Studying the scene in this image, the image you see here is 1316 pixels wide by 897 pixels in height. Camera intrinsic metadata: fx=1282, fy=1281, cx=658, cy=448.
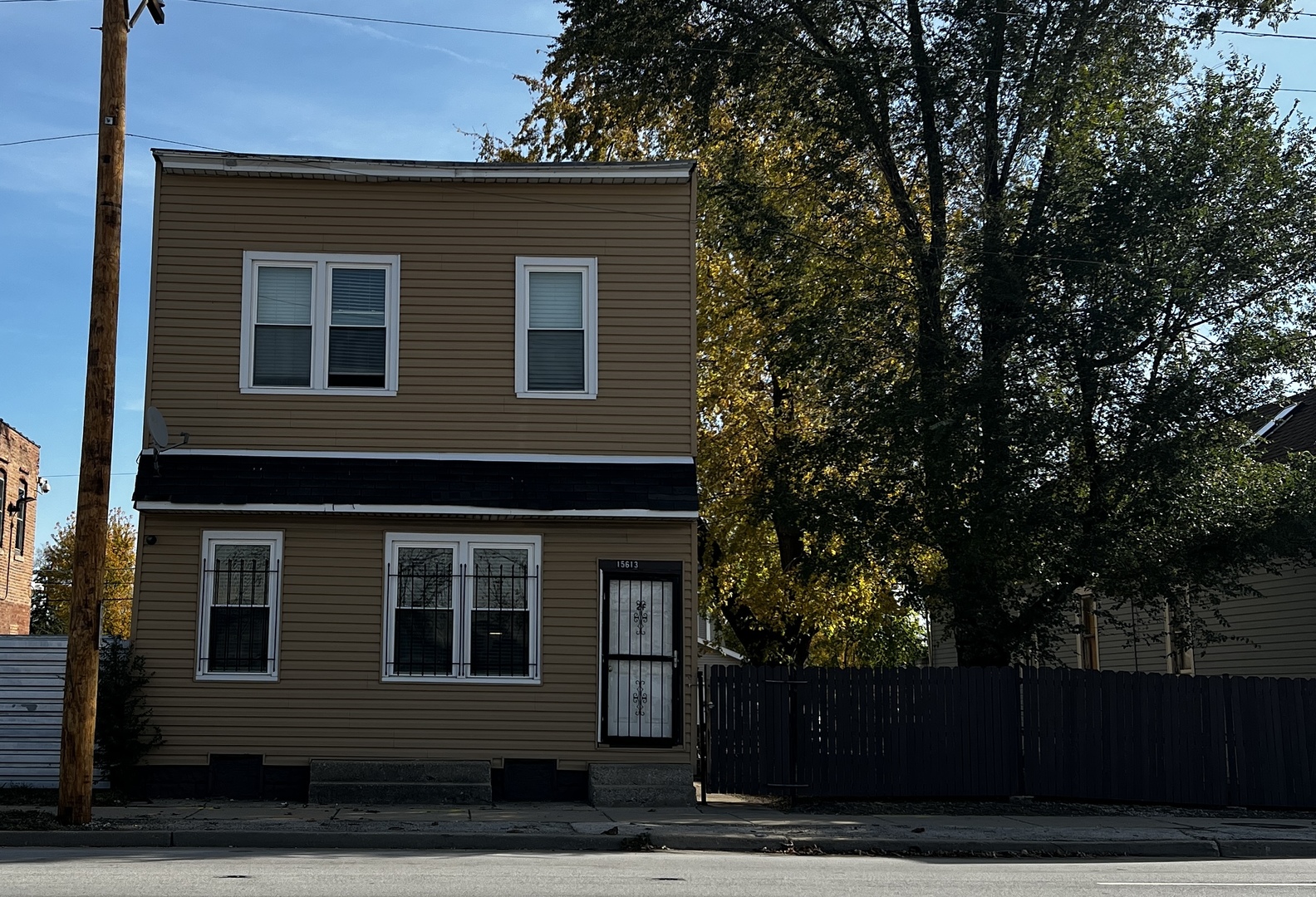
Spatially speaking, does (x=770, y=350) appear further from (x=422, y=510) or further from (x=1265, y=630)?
(x=1265, y=630)

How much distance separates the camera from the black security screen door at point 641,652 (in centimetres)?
1572

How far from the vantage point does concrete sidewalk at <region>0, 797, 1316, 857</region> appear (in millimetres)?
12164

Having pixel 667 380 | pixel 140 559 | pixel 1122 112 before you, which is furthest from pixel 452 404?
pixel 1122 112

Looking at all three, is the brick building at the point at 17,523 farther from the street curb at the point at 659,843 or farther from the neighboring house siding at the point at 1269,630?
the neighboring house siding at the point at 1269,630

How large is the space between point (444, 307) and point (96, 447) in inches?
193

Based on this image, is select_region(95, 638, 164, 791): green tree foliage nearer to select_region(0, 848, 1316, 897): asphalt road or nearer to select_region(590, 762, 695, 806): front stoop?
select_region(0, 848, 1316, 897): asphalt road

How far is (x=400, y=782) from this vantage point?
1516cm

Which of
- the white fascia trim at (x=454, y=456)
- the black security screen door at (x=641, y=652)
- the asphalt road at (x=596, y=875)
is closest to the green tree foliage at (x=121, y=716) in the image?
the white fascia trim at (x=454, y=456)

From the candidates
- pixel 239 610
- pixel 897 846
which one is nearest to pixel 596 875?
pixel 897 846

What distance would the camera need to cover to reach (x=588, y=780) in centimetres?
1546

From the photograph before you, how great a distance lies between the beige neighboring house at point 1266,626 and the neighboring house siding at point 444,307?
24.7 ft

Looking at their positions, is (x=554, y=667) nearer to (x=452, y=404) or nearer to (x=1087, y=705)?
(x=452, y=404)

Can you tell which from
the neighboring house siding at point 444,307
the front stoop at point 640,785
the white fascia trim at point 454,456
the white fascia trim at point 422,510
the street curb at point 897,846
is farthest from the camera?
the neighboring house siding at point 444,307

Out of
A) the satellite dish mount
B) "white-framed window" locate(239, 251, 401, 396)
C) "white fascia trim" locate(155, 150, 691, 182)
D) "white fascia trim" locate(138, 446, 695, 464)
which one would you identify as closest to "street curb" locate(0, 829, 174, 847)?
the satellite dish mount
